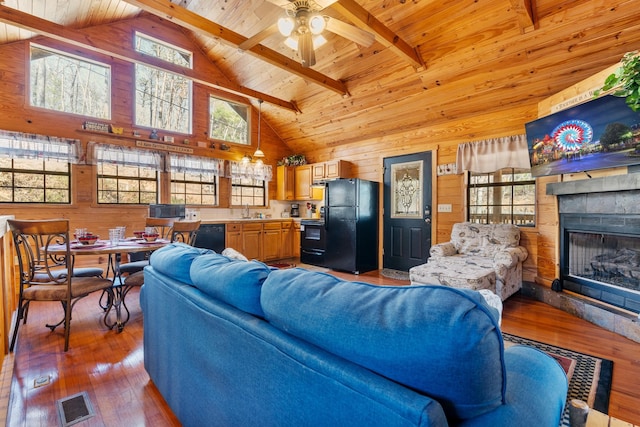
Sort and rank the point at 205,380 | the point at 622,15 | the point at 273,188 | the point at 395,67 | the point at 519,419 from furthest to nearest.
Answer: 1. the point at 273,188
2. the point at 395,67
3. the point at 622,15
4. the point at 205,380
5. the point at 519,419

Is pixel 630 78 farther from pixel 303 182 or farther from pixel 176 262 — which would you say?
pixel 303 182

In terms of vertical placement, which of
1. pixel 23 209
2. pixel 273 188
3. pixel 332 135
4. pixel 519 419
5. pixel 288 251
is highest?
pixel 332 135

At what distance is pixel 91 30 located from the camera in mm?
4535

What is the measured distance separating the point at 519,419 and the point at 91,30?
643 centimetres

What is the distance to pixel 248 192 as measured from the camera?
655cm

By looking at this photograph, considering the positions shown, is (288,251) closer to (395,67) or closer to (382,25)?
(395,67)

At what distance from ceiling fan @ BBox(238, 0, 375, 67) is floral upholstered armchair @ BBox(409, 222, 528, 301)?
2.49 meters

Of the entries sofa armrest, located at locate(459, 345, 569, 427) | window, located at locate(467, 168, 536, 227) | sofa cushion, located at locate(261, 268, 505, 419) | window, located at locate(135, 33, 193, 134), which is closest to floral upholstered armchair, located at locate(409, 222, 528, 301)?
window, located at locate(467, 168, 536, 227)

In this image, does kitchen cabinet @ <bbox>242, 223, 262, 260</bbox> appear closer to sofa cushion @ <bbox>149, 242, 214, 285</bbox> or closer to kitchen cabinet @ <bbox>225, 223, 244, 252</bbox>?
kitchen cabinet @ <bbox>225, 223, 244, 252</bbox>

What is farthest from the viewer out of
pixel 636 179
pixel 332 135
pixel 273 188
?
pixel 273 188

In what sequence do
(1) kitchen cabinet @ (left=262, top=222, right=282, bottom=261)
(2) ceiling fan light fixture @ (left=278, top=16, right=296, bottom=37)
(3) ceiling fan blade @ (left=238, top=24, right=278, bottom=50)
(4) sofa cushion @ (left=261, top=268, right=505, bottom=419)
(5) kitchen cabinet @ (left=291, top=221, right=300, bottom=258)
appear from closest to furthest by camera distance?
1. (4) sofa cushion @ (left=261, top=268, right=505, bottom=419)
2. (2) ceiling fan light fixture @ (left=278, top=16, right=296, bottom=37)
3. (3) ceiling fan blade @ (left=238, top=24, right=278, bottom=50)
4. (1) kitchen cabinet @ (left=262, top=222, right=282, bottom=261)
5. (5) kitchen cabinet @ (left=291, top=221, right=300, bottom=258)

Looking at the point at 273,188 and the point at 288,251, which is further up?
the point at 273,188

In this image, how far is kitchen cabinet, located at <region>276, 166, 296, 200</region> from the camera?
664 cm

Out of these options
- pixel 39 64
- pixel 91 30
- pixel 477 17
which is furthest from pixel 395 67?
pixel 39 64
